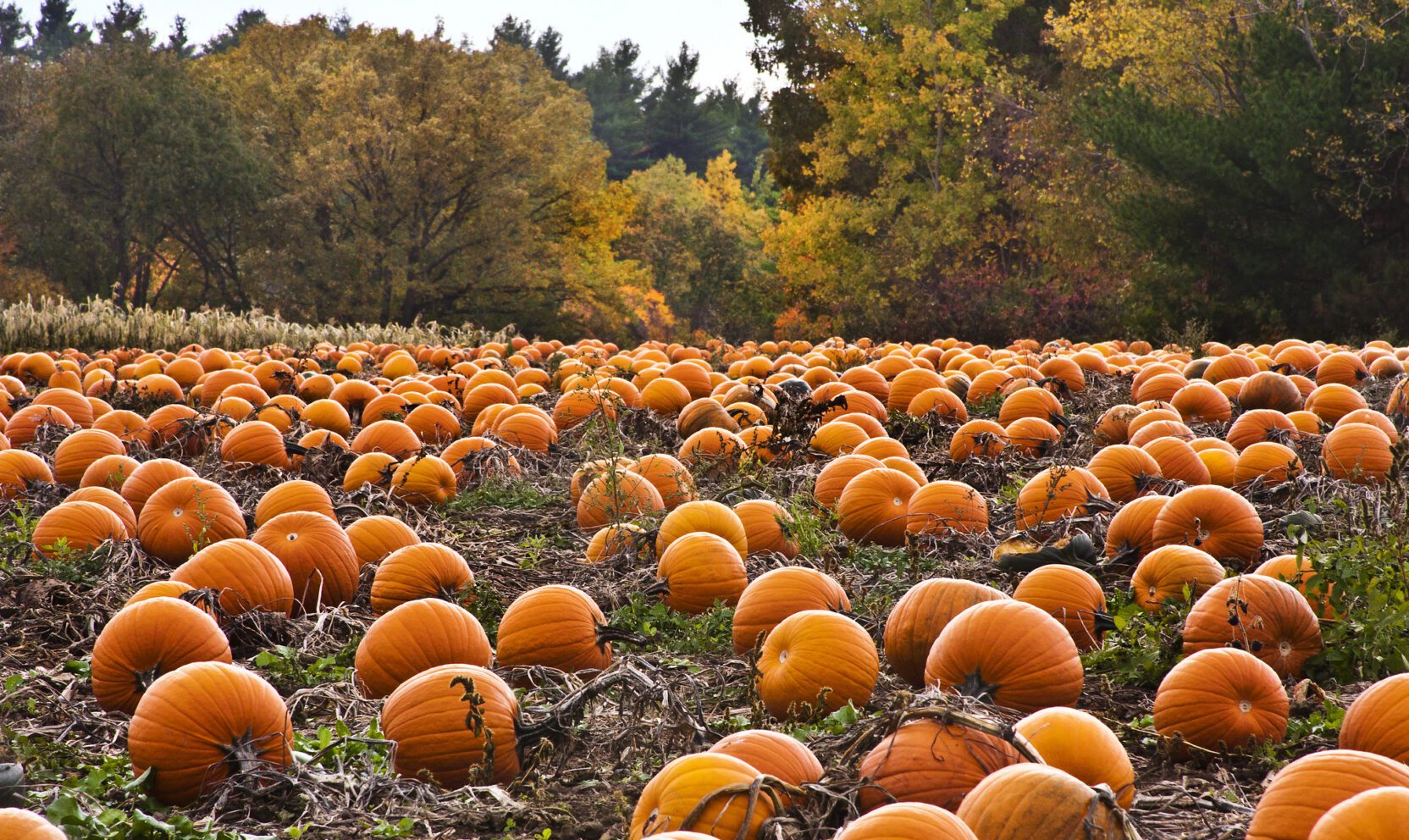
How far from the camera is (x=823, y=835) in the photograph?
245 centimetres

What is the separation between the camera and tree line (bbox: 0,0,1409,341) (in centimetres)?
2097

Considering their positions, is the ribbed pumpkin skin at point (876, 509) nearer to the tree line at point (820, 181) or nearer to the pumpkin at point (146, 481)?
the pumpkin at point (146, 481)

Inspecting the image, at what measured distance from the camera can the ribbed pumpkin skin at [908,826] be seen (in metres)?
2.09

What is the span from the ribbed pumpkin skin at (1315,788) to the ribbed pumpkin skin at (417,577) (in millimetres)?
3088

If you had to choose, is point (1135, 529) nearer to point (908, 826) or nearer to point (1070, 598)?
point (1070, 598)

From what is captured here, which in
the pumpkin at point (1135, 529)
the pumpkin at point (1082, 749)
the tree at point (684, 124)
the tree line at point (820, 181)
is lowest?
the pumpkin at point (1082, 749)

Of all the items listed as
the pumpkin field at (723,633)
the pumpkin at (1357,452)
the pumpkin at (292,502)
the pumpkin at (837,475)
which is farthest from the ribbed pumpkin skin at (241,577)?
the pumpkin at (1357,452)

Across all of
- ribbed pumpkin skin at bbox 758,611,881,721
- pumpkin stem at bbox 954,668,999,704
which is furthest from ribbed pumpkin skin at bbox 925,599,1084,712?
ribbed pumpkin skin at bbox 758,611,881,721

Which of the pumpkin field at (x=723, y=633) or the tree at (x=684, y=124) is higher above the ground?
the tree at (x=684, y=124)

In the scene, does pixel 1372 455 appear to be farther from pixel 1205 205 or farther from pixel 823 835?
pixel 1205 205

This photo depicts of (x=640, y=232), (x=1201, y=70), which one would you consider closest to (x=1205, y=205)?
(x=1201, y=70)

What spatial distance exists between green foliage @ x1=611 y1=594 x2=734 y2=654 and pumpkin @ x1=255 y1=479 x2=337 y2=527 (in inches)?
71.2

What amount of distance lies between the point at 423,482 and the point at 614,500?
1.61m

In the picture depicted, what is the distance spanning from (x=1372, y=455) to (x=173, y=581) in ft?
18.6
